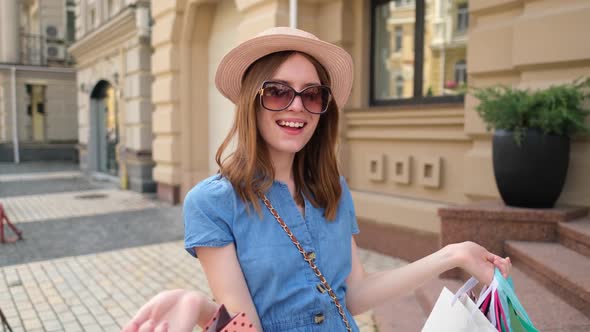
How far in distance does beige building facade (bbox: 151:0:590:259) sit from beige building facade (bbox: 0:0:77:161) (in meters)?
16.9

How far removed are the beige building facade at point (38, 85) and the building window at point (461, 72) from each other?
2140 centimetres

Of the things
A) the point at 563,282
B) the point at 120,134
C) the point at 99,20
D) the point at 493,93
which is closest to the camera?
the point at 563,282

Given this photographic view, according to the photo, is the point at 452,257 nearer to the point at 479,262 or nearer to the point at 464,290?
the point at 479,262

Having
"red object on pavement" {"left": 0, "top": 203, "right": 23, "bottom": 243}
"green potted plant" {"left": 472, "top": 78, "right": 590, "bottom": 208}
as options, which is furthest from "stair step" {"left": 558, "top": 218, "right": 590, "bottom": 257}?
"red object on pavement" {"left": 0, "top": 203, "right": 23, "bottom": 243}

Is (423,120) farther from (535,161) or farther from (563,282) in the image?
(563,282)

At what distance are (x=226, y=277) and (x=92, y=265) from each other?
16.2 ft

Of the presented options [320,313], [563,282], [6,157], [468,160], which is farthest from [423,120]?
[6,157]

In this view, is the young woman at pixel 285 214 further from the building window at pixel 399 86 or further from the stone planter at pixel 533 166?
the building window at pixel 399 86

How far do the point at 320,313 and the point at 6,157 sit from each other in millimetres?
24525

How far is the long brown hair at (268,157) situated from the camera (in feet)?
4.60

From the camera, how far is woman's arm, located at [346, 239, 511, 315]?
142 centimetres

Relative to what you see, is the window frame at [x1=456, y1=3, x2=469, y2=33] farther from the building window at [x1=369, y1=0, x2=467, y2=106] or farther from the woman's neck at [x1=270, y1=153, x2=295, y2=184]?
the woman's neck at [x1=270, y1=153, x2=295, y2=184]

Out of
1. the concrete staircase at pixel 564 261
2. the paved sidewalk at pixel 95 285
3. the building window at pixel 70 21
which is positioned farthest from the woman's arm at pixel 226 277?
the building window at pixel 70 21

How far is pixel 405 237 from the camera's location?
18.6 ft
